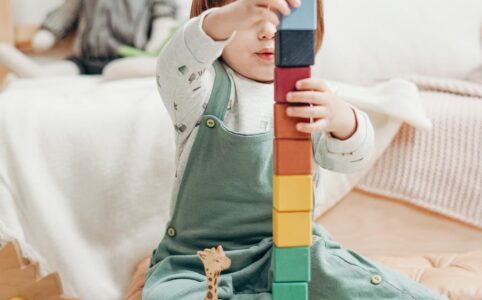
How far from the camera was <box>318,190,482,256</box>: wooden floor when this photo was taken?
3.97ft

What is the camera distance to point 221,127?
2.75ft

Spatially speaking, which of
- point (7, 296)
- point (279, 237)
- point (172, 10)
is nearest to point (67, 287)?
point (7, 296)

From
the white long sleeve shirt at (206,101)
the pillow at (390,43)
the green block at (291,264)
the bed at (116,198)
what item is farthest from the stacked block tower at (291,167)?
the pillow at (390,43)

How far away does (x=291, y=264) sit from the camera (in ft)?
2.18

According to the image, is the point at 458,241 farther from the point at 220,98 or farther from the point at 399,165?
the point at 220,98

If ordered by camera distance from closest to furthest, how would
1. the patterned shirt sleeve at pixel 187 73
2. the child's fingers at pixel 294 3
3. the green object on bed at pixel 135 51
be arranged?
1. the child's fingers at pixel 294 3
2. the patterned shirt sleeve at pixel 187 73
3. the green object on bed at pixel 135 51

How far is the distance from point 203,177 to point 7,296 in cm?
36

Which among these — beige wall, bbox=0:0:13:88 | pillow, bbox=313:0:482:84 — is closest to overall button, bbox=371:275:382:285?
pillow, bbox=313:0:482:84

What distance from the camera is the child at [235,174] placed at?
2.60ft

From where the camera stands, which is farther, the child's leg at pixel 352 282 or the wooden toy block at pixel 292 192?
the child's leg at pixel 352 282

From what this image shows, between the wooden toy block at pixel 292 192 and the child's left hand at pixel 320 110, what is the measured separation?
5cm

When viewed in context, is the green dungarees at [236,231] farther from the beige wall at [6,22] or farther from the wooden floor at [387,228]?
the beige wall at [6,22]

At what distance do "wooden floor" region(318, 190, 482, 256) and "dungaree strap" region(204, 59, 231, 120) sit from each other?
1.44ft

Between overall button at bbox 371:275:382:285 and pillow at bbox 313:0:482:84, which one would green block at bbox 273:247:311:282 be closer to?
overall button at bbox 371:275:382:285
